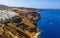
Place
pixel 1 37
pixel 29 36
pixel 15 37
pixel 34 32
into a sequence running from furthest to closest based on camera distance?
1. pixel 34 32
2. pixel 29 36
3. pixel 15 37
4. pixel 1 37

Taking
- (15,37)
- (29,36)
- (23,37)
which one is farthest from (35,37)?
(15,37)

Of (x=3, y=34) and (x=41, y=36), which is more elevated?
(x=3, y=34)

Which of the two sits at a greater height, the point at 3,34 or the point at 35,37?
the point at 3,34

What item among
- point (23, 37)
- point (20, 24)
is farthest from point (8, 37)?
point (20, 24)

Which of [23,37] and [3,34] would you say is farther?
[23,37]

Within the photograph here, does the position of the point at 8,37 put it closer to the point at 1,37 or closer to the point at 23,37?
the point at 1,37

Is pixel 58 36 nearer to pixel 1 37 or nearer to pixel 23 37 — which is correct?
pixel 23 37

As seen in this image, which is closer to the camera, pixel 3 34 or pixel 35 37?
pixel 3 34

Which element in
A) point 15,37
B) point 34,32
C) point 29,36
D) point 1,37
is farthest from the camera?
point 34,32

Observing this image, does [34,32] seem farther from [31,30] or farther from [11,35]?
[11,35]
